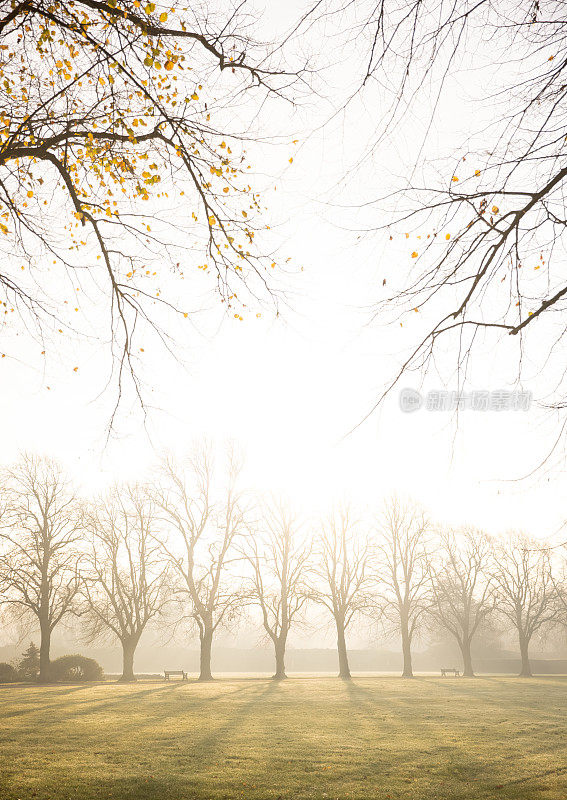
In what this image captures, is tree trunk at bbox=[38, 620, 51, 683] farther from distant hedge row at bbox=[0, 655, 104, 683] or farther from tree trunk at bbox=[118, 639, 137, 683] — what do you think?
tree trunk at bbox=[118, 639, 137, 683]

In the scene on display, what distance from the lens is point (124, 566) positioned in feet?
111

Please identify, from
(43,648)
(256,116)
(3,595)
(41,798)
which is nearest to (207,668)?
(43,648)

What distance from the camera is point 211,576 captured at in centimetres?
3053

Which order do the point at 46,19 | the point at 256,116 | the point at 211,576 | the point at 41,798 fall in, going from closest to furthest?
1. the point at 256,116
2. the point at 46,19
3. the point at 41,798
4. the point at 211,576

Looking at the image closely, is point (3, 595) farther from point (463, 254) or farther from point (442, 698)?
point (463, 254)

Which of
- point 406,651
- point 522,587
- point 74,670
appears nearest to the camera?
point 74,670

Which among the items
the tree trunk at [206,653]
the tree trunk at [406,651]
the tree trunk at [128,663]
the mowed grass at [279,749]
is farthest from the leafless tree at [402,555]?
the mowed grass at [279,749]

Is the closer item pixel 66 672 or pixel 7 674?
pixel 7 674

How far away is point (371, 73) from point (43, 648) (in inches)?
1271

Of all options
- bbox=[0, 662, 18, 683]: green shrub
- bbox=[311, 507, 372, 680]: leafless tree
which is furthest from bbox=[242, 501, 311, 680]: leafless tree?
bbox=[0, 662, 18, 683]: green shrub

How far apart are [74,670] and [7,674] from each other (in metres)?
3.42

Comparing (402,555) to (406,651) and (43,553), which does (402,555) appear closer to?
(406,651)

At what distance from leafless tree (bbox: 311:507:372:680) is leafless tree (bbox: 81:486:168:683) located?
33.0ft

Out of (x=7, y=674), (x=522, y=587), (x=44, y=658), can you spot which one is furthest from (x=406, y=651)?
(x=7, y=674)
